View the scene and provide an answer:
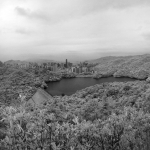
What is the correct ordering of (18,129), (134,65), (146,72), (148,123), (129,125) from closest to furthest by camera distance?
(18,129) → (129,125) → (148,123) → (146,72) → (134,65)

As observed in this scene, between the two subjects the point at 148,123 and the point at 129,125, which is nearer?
the point at 129,125

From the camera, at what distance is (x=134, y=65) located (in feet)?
211

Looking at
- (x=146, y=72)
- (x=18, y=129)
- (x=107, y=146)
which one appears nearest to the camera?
(x=18, y=129)

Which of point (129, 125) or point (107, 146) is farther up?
point (129, 125)

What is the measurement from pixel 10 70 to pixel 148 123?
50251mm

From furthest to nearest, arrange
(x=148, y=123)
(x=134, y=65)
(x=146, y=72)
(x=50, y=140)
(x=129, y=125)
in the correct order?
(x=134, y=65) → (x=146, y=72) → (x=148, y=123) → (x=129, y=125) → (x=50, y=140)

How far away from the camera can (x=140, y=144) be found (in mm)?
2635

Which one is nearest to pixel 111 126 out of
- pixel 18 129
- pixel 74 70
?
pixel 18 129

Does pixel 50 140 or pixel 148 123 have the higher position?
pixel 50 140

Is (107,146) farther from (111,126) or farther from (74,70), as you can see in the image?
(74,70)

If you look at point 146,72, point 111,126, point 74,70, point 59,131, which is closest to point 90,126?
point 111,126

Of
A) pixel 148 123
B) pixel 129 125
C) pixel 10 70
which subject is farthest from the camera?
pixel 10 70

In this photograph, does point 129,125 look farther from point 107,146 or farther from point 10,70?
point 10,70

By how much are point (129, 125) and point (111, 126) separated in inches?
16.1
